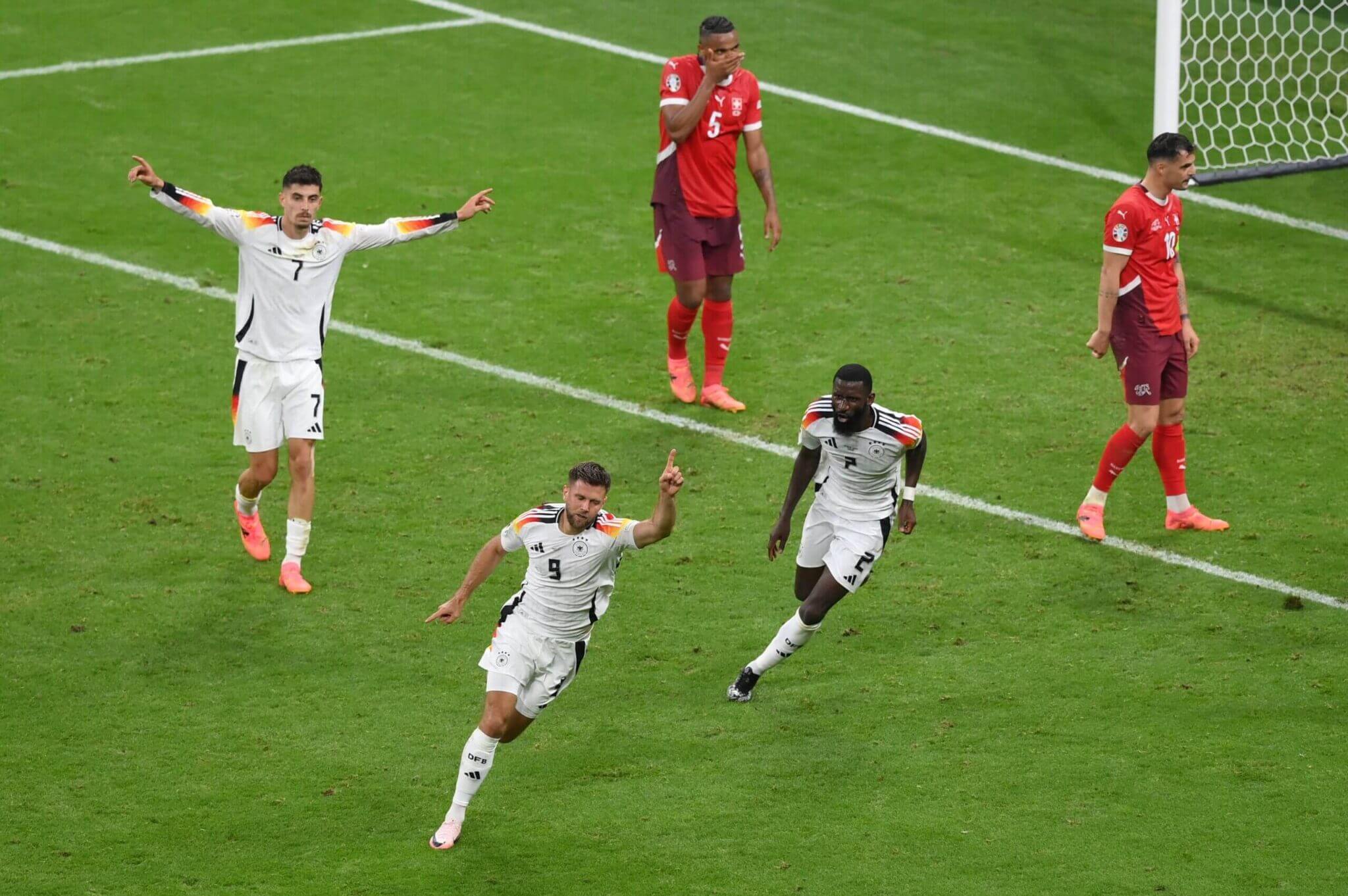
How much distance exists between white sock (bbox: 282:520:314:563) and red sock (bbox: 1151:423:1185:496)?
502 centimetres

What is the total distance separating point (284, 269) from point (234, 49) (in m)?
10.2

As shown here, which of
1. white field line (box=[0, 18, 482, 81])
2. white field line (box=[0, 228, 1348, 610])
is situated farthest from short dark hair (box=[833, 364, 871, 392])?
white field line (box=[0, 18, 482, 81])

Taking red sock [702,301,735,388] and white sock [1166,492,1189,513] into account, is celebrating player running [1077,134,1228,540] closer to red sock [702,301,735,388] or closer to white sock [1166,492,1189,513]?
white sock [1166,492,1189,513]

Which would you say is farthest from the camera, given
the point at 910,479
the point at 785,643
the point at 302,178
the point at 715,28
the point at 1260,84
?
the point at 1260,84

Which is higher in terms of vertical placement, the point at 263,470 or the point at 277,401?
the point at 277,401

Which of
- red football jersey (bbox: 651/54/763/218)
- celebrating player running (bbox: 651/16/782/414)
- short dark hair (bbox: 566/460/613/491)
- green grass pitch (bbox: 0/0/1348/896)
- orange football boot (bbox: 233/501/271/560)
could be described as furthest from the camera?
red football jersey (bbox: 651/54/763/218)

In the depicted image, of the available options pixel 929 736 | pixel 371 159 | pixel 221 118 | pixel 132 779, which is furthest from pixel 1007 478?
pixel 221 118

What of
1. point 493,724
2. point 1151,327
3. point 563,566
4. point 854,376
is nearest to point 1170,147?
point 1151,327

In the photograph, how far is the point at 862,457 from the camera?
28.2 feet

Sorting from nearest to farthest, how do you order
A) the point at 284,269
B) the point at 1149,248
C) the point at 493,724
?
the point at 493,724 → the point at 284,269 → the point at 1149,248

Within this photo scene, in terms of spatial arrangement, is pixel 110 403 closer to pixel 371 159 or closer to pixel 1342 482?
pixel 371 159

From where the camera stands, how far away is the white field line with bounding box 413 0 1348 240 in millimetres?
15758

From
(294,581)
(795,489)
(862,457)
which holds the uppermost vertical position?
(862,457)

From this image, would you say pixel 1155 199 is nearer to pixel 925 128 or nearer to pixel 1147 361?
pixel 1147 361
